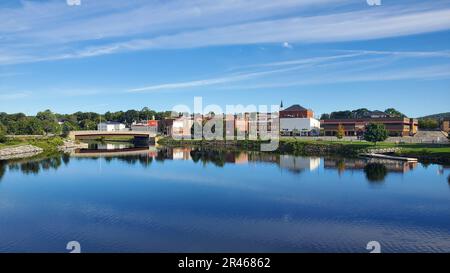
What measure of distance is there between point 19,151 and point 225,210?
35467mm

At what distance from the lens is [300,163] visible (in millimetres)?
34969

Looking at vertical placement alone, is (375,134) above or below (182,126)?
below

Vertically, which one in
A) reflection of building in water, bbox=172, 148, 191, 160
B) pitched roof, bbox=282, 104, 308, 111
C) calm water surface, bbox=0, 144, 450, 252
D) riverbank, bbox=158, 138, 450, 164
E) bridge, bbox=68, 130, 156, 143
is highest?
pitched roof, bbox=282, 104, 308, 111

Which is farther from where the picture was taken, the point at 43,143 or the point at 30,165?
the point at 43,143

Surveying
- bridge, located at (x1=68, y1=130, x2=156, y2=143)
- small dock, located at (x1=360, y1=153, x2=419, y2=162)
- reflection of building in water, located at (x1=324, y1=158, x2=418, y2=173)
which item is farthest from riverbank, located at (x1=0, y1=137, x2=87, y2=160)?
small dock, located at (x1=360, y1=153, x2=419, y2=162)

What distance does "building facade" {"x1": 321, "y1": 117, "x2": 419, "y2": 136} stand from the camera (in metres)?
58.4

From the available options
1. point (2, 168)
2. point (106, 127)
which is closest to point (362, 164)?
point (2, 168)

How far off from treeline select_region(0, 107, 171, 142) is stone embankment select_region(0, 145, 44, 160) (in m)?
15.8

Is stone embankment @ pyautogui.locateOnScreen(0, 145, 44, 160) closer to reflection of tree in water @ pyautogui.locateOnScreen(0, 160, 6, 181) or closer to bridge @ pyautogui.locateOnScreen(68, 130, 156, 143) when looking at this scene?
reflection of tree in water @ pyautogui.locateOnScreen(0, 160, 6, 181)

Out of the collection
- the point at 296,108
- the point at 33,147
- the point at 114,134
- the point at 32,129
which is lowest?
the point at 33,147

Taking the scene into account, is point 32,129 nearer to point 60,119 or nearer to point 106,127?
point 106,127

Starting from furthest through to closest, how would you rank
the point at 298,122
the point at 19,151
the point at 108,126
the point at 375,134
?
the point at 108,126 → the point at 298,122 → the point at 19,151 → the point at 375,134

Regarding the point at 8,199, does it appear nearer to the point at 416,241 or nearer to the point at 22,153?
the point at 416,241
